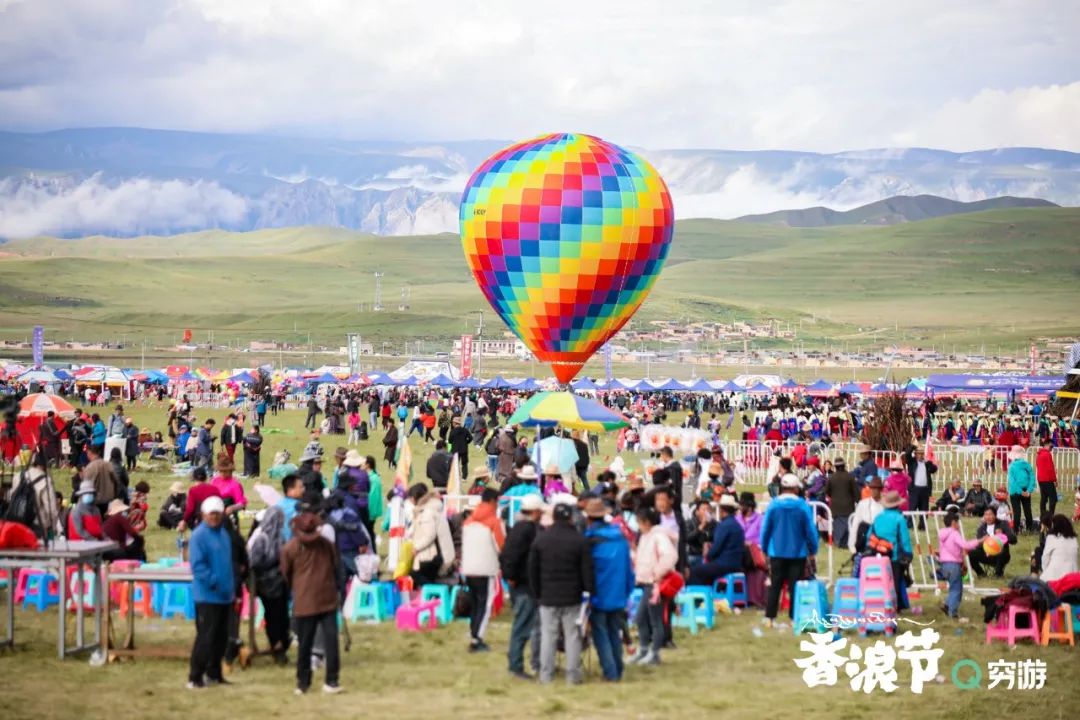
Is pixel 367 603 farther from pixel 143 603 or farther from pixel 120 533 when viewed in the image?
pixel 120 533

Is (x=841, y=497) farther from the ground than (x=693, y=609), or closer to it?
farther from the ground

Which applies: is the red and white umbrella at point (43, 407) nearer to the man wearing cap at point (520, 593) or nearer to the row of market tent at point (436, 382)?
the man wearing cap at point (520, 593)

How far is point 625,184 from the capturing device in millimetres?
38250

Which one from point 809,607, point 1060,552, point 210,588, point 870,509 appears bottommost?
point 809,607

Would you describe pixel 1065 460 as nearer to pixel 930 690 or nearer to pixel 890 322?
pixel 930 690

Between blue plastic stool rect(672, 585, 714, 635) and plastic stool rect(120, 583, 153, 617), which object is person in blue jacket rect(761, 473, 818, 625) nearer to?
blue plastic stool rect(672, 585, 714, 635)

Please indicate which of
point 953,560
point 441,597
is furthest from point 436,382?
point 953,560

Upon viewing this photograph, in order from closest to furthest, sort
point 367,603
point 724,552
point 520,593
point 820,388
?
1. point 520,593
2. point 367,603
3. point 724,552
4. point 820,388

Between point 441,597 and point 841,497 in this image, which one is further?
point 841,497

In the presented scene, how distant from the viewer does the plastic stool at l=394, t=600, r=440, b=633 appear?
1406 cm

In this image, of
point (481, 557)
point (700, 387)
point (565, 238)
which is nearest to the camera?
point (481, 557)

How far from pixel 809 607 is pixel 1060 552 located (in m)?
2.54

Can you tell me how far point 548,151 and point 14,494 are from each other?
85.3 feet

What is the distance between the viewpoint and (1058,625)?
1354cm
